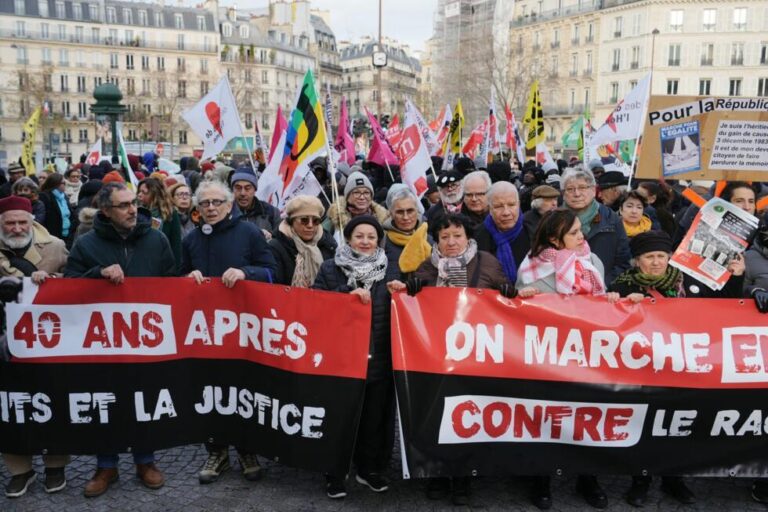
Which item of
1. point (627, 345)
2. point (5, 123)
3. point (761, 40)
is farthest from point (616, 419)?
point (5, 123)

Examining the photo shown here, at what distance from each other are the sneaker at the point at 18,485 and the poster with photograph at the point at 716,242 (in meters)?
4.35

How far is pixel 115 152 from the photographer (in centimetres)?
1712

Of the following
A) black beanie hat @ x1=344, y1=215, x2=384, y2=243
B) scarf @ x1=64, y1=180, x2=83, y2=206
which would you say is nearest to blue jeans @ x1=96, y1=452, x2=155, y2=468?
black beanie hat @ x1=344, y1=215, x2=384, y2=243

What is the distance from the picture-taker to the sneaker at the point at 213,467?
179 inches

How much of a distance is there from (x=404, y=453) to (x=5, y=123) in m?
80.3

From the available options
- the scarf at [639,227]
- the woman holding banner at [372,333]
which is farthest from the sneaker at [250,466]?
the scarf at [639,227]

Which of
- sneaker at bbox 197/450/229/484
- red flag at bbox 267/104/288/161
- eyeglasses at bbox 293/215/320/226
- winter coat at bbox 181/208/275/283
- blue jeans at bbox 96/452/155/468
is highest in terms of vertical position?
red flag at bbox 267/104/288/161

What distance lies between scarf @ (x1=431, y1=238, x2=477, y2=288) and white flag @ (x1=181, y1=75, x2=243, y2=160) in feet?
16.3

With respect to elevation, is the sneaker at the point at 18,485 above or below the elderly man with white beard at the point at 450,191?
below

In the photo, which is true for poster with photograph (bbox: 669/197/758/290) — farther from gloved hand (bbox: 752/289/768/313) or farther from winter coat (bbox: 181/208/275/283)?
winter coat (bbox: 181/208/275/283)

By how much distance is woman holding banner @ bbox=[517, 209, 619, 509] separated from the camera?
4.25 m

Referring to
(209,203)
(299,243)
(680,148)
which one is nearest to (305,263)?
(299,243)

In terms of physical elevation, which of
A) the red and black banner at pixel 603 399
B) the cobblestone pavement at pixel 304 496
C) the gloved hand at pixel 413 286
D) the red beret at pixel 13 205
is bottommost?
the cobblestone pavement at pixel 304 496

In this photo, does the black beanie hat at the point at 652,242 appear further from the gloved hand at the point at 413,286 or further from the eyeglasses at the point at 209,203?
the eyeglasses at the point at 209,203
